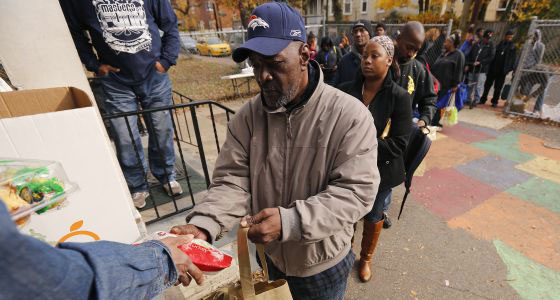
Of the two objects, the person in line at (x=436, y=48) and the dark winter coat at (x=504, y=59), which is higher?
the person in line at (x=436, y=48)

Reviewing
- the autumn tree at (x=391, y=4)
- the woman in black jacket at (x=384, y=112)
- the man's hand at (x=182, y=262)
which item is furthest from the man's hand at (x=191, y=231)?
the autumn tree at (x=391, y=4)

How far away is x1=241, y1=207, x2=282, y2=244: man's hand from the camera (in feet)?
3.74

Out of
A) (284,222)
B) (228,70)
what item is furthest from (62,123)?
(228,70)

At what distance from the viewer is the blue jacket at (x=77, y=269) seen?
1.55ft

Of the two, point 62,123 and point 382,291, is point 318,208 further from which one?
point 382,291

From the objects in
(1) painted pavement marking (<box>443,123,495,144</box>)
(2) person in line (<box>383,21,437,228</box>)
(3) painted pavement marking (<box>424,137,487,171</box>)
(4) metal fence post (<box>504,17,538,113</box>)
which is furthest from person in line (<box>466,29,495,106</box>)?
(2) person in line (<box>383,21,437,228</box>)

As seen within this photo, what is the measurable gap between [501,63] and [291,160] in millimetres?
9638

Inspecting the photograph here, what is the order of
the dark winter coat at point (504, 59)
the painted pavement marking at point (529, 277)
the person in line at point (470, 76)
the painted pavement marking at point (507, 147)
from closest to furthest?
the painted pavement marking at point (529, 277) → the painted pavement marking at point (507, 147) → the dark winter coat at point (504, 59) → the person in line at point (470, 76)

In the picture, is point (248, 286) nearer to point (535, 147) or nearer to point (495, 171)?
point (495, 171)

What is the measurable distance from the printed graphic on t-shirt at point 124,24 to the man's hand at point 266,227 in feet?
8.27

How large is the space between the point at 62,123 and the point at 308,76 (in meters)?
1.23

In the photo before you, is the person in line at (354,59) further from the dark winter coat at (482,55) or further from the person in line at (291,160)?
the dark winter coat at (482,55)

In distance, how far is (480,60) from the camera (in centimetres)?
802

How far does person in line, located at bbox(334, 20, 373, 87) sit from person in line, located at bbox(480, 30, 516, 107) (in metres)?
6.15
